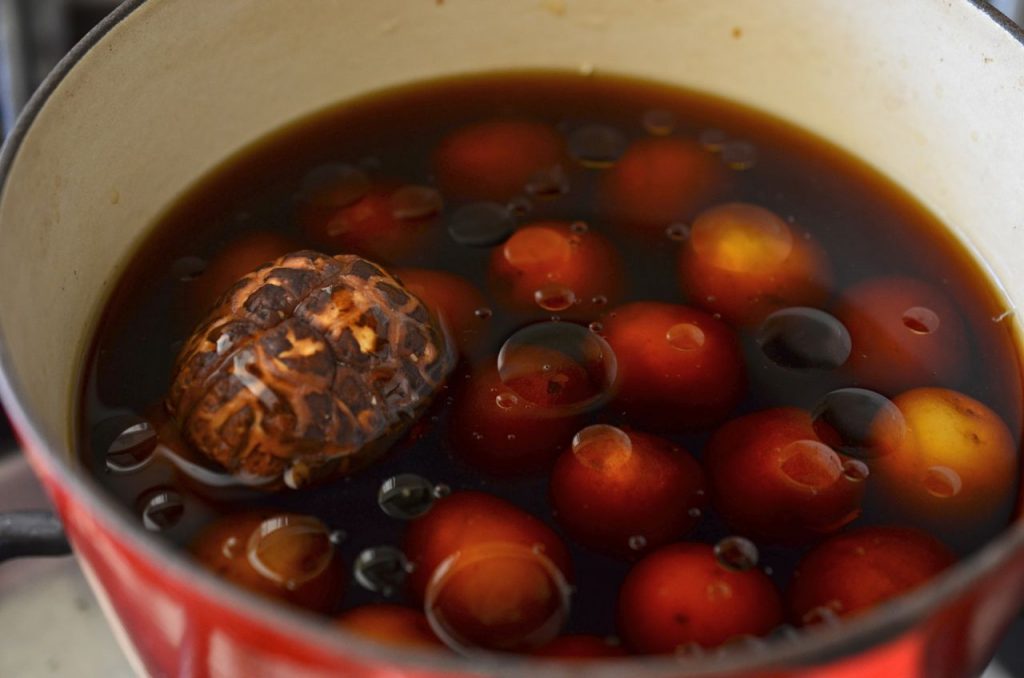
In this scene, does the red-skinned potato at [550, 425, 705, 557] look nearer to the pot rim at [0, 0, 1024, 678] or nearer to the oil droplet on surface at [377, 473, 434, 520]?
the oil droplet on surface at [377, 473, 434, 520]

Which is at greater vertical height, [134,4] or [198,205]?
[134,4]

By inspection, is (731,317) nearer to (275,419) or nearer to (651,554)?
(651,554)

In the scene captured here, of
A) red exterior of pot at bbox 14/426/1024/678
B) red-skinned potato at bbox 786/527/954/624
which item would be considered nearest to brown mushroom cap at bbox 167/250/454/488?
red exterior of pot at bbox 14/426/1024/678

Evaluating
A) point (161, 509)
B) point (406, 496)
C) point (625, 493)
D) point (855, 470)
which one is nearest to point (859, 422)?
point (855, 470)

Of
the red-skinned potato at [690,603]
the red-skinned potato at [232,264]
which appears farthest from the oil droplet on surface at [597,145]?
the red-skinned potato at [690,603]

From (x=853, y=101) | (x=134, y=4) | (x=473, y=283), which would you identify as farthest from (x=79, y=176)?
(x=853, y=101)

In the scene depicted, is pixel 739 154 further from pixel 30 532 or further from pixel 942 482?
pixel 30 532
